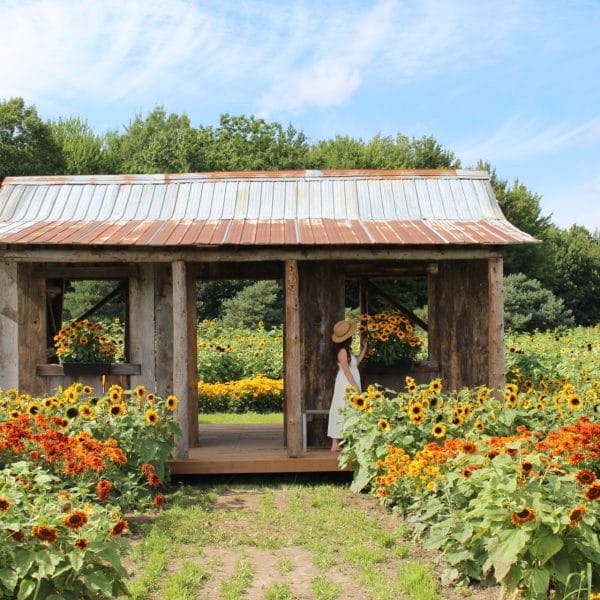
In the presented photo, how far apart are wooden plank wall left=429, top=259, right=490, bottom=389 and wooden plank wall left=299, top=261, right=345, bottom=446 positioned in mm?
1247

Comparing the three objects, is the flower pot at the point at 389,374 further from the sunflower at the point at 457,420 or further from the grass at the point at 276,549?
the sunflower at the point at 457,420

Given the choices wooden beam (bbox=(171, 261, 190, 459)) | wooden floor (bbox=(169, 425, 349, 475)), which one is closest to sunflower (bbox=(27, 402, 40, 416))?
wooden beam (bbox=(171, 261, 190, 459))

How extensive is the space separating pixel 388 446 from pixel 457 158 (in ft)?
96.0

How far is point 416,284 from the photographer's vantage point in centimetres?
2712

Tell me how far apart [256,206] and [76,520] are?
6.63m

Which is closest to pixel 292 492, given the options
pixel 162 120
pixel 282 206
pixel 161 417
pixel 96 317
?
pixel 161 417

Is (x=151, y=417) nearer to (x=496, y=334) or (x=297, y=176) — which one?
(x=496, y=334)

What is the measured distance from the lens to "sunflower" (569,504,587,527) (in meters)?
4.15

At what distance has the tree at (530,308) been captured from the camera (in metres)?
25.4

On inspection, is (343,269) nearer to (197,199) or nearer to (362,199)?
(362,199)

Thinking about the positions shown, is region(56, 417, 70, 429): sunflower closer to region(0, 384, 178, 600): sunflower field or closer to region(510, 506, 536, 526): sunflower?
region(0, 384, 178, 600): sunflower field

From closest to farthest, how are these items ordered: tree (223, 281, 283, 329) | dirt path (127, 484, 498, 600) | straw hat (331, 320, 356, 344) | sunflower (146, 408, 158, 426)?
dirt path (127, 484, 498, 600), sunflower (146, 408, 158, 426), straw hat (331, 320, 356, 344), tree (223, 281, 283, 329)

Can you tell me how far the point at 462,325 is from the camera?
9.70 metres

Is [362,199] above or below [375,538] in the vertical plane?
above
